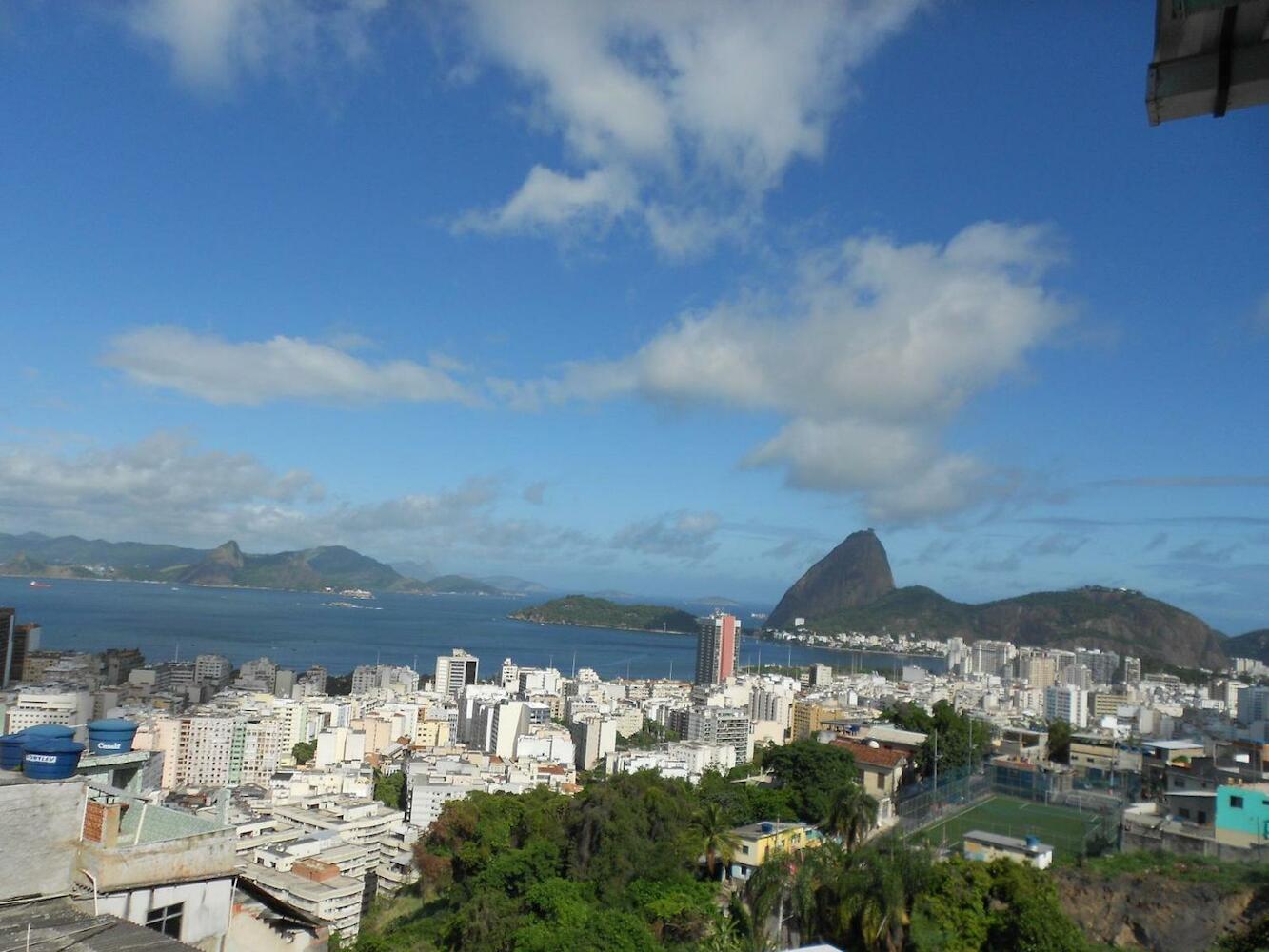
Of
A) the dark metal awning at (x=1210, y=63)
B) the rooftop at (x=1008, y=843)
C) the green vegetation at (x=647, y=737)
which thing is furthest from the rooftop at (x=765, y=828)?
the green vegetation at (x=647, y=737)

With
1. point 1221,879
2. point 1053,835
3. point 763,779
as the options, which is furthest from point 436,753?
point 1221,879

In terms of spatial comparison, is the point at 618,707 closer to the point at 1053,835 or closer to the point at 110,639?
the point at 1053,835

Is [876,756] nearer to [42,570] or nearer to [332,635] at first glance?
[332,635]

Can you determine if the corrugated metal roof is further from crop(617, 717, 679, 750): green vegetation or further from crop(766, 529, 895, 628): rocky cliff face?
crop(766, 529, 895, 628): rocky cliff face

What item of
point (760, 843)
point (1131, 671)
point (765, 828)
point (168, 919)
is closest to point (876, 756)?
point (765, 828)

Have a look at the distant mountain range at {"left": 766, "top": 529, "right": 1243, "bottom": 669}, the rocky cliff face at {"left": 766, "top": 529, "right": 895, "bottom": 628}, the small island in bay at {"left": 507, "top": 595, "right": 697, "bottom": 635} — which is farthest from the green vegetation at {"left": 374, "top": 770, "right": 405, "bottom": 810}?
the rocky cliff face at {"left": 766, "top": 529, "right": 895, "bottom": 628}

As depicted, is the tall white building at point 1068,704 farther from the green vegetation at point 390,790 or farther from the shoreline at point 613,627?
the shoreline at point 613,627
